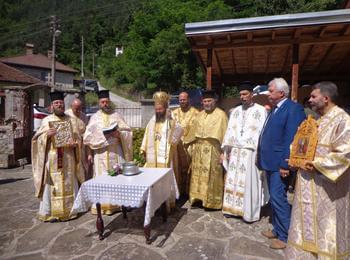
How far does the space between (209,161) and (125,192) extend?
2.01 meters

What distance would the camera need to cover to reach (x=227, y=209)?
4953 mm

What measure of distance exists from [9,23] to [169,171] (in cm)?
7953

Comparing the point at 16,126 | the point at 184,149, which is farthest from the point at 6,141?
the point at 184,149

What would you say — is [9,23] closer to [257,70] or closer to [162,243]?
[257,70]

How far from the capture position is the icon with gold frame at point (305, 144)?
119 inches

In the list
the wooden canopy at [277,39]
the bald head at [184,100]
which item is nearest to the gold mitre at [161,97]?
the bald head at [184,100]

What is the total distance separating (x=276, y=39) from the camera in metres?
6.11

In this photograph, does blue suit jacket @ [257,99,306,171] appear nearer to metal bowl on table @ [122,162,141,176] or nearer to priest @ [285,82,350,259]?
priest @ [285,82,350,259]

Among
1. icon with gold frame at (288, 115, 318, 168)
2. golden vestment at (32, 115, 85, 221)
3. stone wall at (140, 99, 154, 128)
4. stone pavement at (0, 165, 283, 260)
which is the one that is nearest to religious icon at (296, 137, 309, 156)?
icon with gold frame at (288, 115, 318, 168)

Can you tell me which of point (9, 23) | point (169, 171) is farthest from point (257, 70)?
point (9, 23)

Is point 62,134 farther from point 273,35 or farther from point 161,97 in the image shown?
point 273,35

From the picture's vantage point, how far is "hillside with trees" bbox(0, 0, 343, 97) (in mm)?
26094

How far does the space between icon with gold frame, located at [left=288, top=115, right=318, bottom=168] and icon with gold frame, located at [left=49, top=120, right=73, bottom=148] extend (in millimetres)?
3478

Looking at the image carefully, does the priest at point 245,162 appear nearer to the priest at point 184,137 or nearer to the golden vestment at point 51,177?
the priest at point 184,137
